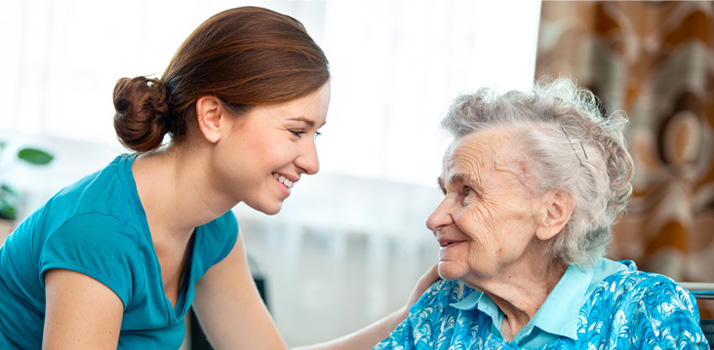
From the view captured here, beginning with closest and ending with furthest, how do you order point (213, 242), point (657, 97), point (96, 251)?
point (96, 251) < point (213, 242) < point (657, 97)

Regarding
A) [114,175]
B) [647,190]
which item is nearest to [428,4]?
[647,190]

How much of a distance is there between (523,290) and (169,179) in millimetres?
753

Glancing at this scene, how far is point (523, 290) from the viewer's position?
4.39ft

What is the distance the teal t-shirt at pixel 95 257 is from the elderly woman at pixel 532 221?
0.56 m

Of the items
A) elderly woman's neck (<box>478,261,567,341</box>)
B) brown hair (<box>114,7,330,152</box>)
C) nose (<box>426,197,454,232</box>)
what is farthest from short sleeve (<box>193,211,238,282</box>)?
elderly woman's neck (<box>478,261,567,341</box>)

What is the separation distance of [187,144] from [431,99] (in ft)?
5.65

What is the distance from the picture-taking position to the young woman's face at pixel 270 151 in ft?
4.33

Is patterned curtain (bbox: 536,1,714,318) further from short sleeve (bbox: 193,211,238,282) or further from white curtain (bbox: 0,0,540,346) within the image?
short sleeve (bbox: 193,211,238,282)

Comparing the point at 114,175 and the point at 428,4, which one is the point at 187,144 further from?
the point at 428,4

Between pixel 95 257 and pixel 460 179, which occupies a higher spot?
pixel 460 179

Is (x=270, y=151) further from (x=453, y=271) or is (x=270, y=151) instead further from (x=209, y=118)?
(x=453, y=271)

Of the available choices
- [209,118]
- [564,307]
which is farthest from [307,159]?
[564,307]

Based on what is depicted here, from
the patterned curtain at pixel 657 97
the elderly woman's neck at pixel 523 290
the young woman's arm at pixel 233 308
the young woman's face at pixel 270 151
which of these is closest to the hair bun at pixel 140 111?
the young woman's face at pixel 270 151

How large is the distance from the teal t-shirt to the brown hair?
0.35 ft
